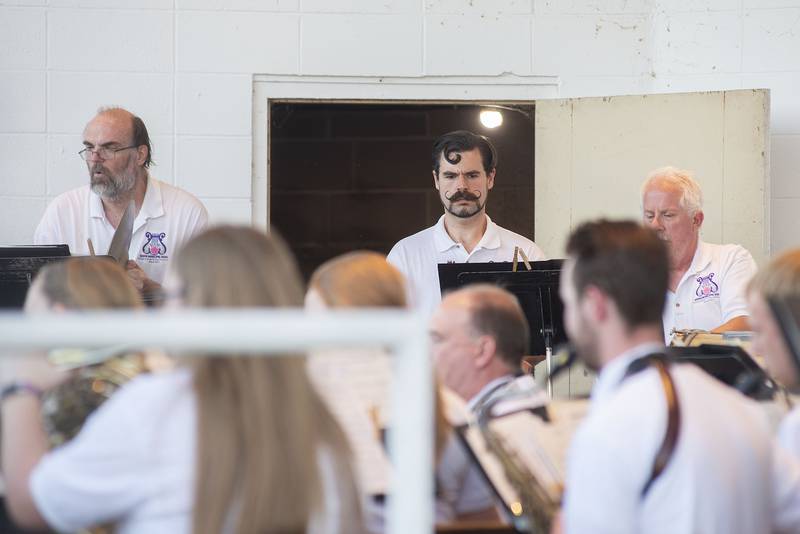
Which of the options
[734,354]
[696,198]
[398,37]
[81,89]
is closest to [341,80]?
[398,37]

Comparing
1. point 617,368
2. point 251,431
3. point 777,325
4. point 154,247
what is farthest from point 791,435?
point 154,247

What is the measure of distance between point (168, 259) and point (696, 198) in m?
1.92

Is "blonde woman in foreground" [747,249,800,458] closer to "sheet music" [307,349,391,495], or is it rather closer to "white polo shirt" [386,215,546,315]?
"sheet music" [307,349,391,495]

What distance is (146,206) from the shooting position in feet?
13.4

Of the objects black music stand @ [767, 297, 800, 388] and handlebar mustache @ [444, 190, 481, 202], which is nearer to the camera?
black music stand @ [767, 297, 800, 388]

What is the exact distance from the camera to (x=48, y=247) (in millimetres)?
3322

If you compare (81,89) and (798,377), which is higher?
(81,89)

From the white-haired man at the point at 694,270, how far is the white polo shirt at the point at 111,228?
67.1 inches

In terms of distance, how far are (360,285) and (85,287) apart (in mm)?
480

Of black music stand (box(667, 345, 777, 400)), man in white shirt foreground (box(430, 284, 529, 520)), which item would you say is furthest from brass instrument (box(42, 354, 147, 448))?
black music stand (box(667, 345, 777, 400))

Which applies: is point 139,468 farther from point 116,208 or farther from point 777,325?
point 116,208

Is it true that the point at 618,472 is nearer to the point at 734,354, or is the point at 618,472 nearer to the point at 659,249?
the point at 659,249

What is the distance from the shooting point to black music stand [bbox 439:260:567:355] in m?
3.61

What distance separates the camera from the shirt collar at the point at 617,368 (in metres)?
1.72
